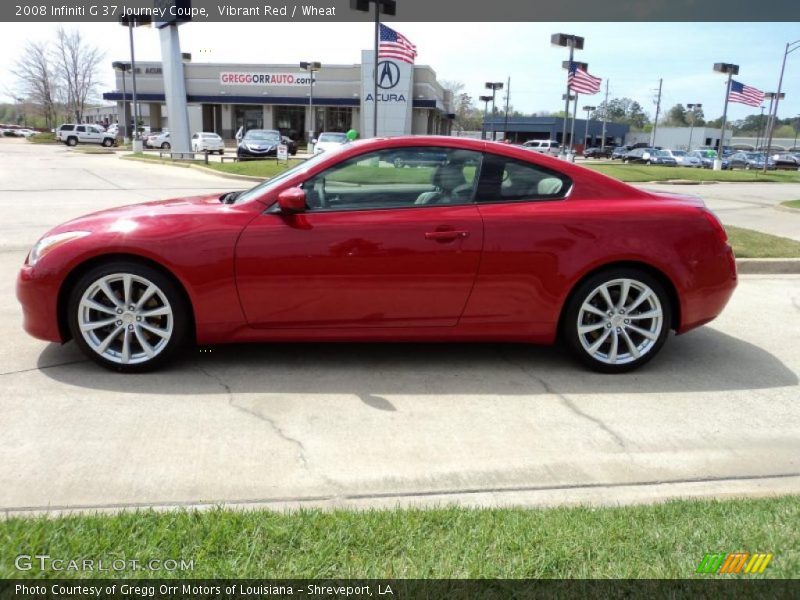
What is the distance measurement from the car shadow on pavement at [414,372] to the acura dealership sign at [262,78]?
54100 mm

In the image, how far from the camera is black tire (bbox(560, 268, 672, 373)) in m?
4.48

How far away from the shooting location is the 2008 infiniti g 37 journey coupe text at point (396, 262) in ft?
13.7

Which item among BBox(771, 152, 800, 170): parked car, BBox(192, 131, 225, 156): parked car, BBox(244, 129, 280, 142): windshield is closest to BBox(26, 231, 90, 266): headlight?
BBox(244, 129, 280, 142): windshield

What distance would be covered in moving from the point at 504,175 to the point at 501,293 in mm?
819

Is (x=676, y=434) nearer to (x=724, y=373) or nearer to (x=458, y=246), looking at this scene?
(x=724, y=373)

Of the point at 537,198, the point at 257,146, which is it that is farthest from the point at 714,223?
the point at 257,146

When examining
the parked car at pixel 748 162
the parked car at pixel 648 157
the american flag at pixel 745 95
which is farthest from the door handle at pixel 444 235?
the parked car at pixel 748 162

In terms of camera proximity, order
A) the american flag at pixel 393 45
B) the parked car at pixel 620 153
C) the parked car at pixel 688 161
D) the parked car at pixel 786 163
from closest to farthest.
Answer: the american flag at pixel 393 45 < the parked car at pixel 688 161 < the parked car at pixel 786 163 < the parked car at pixel 620 153

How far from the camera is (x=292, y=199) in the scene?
13.5 feet

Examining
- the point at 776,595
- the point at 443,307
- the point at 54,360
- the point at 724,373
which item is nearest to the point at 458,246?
the point at 443,307

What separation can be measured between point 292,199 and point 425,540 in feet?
7.75

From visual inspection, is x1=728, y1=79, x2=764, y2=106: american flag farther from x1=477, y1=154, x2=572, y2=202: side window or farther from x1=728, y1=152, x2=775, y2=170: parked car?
x1=477, y1=154, x2=572, y2=202: side window

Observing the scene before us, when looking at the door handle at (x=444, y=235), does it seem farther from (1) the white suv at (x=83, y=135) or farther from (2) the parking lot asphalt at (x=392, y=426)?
(1) the white suv at (x=83, y=135)

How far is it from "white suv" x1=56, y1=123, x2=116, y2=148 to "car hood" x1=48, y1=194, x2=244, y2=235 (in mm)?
54514
